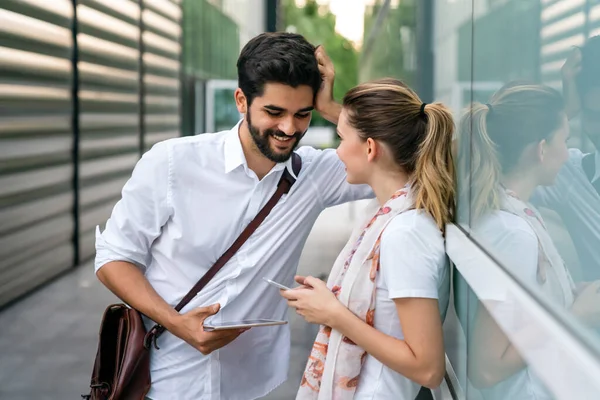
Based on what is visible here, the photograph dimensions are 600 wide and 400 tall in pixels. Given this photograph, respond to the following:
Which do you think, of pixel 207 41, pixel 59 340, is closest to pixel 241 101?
pixel 59 340

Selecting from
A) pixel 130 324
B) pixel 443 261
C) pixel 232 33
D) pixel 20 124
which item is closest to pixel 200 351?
pixel 130 324

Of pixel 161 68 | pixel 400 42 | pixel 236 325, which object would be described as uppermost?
pixel 161 68

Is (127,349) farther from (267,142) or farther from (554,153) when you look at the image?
(554,153)

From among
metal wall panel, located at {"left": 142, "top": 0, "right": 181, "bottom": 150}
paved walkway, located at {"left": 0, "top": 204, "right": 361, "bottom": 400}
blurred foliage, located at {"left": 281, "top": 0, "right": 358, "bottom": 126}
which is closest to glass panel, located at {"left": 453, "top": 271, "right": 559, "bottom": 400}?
paved walkway, located at {"left": 0, "top": 204, "right": 361, "bottom": 400}

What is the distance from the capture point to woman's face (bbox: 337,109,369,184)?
7.54 ft

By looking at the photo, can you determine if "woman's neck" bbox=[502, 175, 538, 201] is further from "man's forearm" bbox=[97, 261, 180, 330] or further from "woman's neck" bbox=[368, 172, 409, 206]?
"man's forearm" bbox=[97, 261, 180, 330]

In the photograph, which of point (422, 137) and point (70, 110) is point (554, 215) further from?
point (70, 110)

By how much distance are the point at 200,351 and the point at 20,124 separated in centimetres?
648

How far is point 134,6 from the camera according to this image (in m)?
13.6

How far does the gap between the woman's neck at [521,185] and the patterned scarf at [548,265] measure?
14 mm

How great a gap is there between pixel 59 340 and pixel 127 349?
14.9 ft

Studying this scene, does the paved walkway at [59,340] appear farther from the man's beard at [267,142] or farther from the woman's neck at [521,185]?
the woman's neck at [521,185]

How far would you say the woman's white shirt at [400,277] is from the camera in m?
1.99

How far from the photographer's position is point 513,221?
1733 mm
